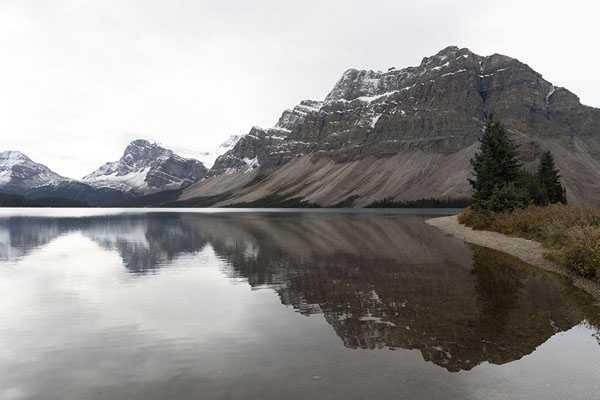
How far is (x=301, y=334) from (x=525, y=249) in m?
27.9

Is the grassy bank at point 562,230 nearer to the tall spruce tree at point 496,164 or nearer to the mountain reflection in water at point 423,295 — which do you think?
the mountain reflection in water at point 423,295

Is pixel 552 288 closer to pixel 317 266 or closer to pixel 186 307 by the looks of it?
pixel 317 266

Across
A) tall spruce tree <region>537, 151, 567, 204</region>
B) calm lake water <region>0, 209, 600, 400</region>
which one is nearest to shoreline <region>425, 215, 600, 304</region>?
calm lake water <region>0, 209, 600, 400</region>

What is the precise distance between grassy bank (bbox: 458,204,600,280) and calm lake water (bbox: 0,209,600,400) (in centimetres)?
210

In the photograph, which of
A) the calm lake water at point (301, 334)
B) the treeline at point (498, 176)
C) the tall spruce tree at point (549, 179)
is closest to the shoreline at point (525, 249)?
the calm lake water at point (301, 334)

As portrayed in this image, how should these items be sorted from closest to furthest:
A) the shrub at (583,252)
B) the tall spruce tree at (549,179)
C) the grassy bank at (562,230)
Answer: the shrub at (583,252) → the grassy bank at (562,230) → the tall spruce tree at (549,179)

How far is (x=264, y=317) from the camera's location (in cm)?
1630

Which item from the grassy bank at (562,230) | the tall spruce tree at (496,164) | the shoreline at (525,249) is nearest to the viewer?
the shoreline at (525,249)

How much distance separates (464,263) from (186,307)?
21.2 meters

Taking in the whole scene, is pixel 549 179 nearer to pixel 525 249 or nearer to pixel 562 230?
pixel 525 249

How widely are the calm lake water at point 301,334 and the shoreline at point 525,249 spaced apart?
3.60 feet

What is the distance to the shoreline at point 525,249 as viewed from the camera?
20527mm

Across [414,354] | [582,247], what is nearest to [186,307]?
[414,354]

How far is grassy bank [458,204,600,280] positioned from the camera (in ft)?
72.7
